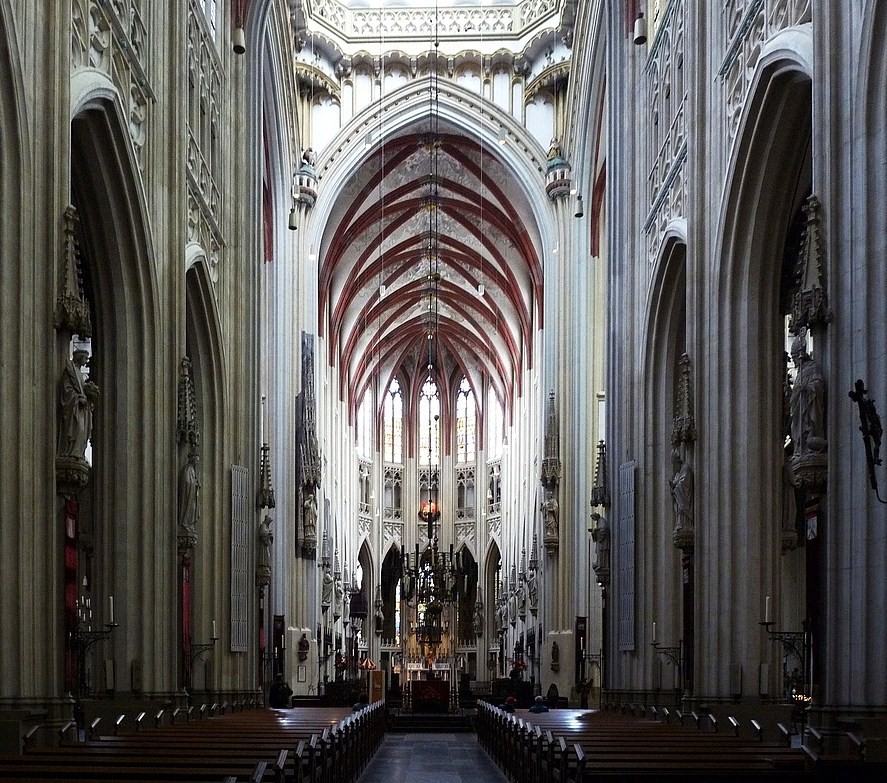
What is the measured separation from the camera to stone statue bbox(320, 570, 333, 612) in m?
44.2

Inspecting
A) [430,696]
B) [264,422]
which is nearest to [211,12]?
[264,422]

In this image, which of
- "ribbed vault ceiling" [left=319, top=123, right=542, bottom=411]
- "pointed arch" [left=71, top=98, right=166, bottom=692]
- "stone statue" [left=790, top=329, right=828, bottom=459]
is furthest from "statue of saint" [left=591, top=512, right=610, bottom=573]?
"ribbed vault ceiling" [left=319, top=123, right=542, bottom=411]

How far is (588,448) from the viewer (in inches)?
1361

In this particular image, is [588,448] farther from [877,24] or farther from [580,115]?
[877,24]

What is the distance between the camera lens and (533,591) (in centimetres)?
4291

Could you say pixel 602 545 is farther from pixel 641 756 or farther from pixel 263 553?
pixel 641 756

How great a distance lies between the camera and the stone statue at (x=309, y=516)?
36.6m

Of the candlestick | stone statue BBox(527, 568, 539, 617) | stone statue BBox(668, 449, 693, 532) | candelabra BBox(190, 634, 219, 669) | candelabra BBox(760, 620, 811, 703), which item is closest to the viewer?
candelabra BBox(760, 620, 811, 703)

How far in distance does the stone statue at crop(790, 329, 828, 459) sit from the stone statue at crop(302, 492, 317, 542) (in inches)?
1009

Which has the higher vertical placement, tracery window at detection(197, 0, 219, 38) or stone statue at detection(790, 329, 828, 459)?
tracery window at detection(197, 0, 219, 38)

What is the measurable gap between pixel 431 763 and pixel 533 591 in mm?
21497

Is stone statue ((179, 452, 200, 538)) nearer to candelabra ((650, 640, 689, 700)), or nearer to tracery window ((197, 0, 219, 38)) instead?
candelabra ((650, 640, 689, 700))

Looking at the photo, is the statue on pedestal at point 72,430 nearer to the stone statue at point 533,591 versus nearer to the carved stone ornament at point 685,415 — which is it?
the carved stone ornament at point 685,415

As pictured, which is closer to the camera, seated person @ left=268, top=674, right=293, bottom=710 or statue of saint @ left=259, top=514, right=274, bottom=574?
statue of saint @ left=259, top=514, right=274, bottom=574
